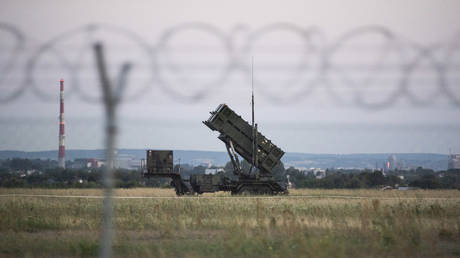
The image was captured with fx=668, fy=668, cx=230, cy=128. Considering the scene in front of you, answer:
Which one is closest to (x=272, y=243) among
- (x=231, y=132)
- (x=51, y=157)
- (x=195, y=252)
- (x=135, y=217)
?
(x=195, y=252)

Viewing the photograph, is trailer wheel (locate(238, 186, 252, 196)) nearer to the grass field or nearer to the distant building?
the grass field

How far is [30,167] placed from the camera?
12069 cm

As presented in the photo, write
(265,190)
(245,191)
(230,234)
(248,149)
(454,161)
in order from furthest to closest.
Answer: (454,161) → (265,190) → (245,191) → (248,149) → (230,234)

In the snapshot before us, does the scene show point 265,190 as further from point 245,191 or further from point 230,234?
point 230,234

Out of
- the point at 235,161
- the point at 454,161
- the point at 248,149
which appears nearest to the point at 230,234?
the point at 248,149

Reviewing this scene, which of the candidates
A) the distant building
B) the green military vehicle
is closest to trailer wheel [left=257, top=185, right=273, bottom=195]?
the green military vehicle

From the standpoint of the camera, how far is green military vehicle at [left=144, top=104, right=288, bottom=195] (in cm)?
4188

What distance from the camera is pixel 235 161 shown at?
144 ft

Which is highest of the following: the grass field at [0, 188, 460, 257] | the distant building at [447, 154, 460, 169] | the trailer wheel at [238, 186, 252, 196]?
the distant building at [447, 154, 460, 169]

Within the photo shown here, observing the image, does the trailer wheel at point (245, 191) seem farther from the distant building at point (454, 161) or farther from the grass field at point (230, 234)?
the distant building at point (454, 161)

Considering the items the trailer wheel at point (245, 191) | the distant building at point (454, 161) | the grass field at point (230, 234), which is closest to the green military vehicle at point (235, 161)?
the trailer wheel at point (245, 191)

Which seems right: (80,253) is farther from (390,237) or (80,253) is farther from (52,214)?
(52,214)

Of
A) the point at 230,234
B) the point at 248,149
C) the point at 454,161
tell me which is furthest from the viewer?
the point at 454,161

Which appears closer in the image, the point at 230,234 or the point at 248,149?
the point at 230,234
